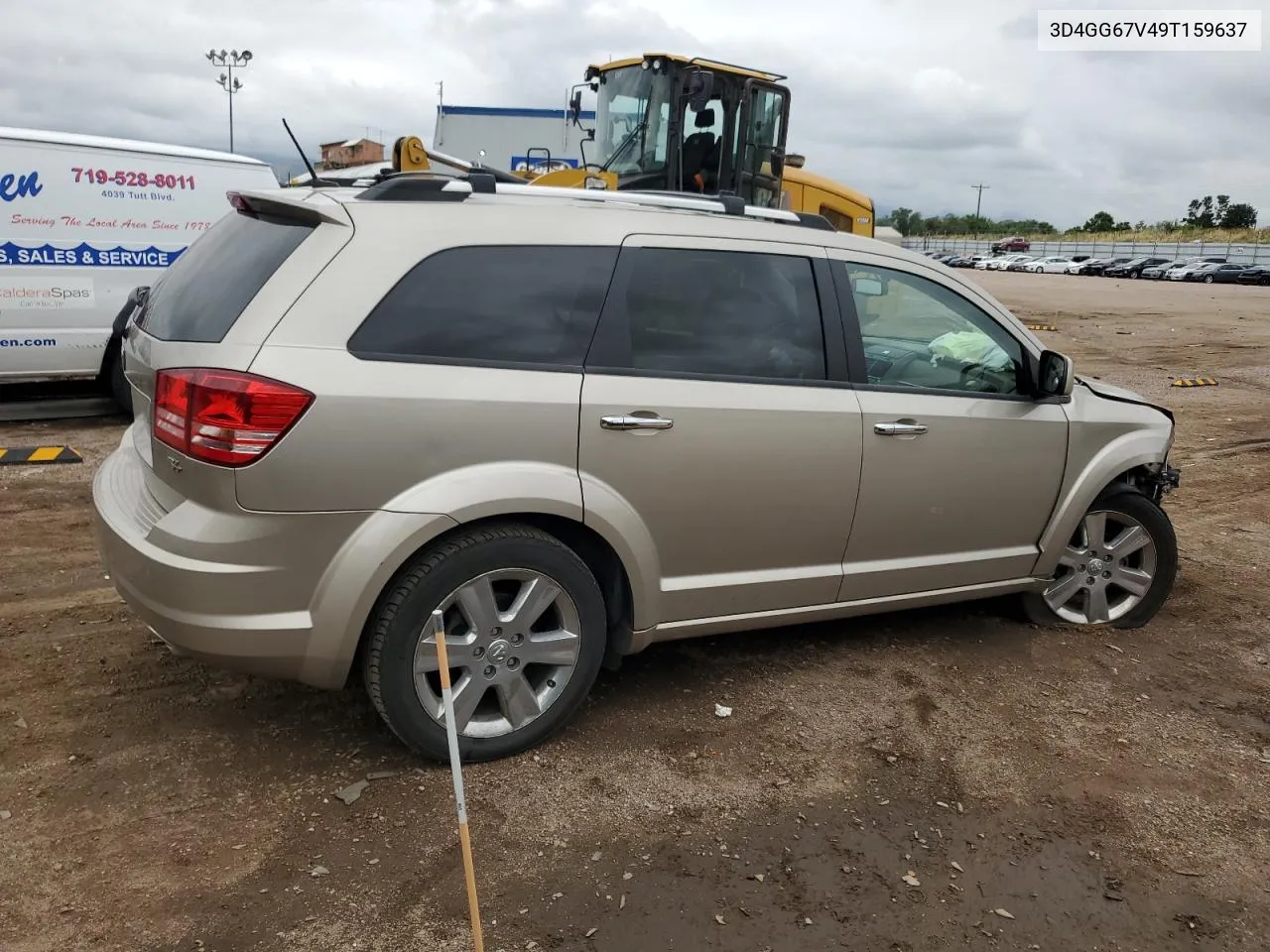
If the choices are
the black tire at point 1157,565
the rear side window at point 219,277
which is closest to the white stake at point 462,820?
the rear side window at point 219,277

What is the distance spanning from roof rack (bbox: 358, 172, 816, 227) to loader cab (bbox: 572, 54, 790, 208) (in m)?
5.84

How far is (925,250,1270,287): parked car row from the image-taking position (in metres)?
52.1

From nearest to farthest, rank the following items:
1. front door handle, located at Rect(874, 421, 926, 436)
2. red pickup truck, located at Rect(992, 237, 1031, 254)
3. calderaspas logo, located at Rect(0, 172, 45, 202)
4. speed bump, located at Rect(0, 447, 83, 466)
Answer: front door handle, located at Rect(874, 421, 926, 436)
speed bump, located at Rect(0, 447, 83, 466)
calderaspas logo, located at Rect(0, 172, 45, 202)
red pickup truck, located at Rect(992, 237, 1031, 254)

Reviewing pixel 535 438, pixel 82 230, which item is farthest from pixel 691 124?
pixel 535 438

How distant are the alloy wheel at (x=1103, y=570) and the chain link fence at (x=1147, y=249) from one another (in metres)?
53.9

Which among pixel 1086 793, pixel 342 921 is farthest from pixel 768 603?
pixel 342 921

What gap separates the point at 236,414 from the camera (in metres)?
2.93

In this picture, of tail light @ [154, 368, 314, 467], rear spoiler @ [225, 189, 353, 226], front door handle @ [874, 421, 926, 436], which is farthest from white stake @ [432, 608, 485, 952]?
front door handle @ [874, 421, 926, 436]

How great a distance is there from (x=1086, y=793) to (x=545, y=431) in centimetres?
221

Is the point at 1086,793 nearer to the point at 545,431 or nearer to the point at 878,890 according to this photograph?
the point at 878,890

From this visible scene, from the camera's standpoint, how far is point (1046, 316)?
987 inches

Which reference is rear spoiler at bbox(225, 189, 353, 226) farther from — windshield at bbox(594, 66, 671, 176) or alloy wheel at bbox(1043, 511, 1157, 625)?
windshield at bbox(594, 66, 671, 176)

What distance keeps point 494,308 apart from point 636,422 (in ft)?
1.97

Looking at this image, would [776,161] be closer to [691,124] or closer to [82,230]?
[691,124]
